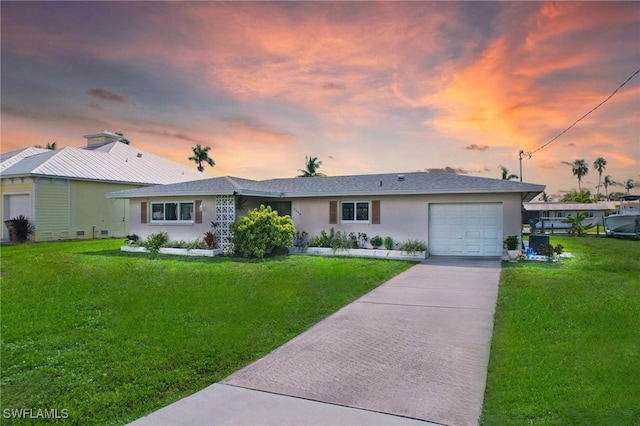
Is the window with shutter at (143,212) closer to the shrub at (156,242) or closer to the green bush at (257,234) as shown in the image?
the shrub at (156,242)

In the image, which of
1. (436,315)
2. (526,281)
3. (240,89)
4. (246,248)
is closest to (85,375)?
(436,315)

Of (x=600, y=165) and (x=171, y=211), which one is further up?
(x=600, y=165)

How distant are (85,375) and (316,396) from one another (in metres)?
2.58

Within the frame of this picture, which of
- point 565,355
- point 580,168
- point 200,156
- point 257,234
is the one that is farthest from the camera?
point 580,168

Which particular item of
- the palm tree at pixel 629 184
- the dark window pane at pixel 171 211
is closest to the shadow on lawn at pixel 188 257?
the dark window pane at pixel 171 211

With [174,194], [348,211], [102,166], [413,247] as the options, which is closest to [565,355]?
[413,247]

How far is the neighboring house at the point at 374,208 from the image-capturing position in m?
14.8

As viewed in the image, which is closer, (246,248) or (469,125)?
(246,248)

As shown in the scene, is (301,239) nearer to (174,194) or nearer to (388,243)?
(388,243)

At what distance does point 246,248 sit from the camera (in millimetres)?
14961

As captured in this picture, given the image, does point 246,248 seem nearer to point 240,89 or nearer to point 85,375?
point 240,89

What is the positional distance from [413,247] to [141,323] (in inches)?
428

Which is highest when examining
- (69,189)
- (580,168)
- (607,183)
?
(580,168)

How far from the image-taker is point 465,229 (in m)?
15.2
